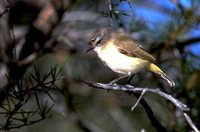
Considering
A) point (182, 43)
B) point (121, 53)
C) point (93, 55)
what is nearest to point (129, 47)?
point (121, 53)

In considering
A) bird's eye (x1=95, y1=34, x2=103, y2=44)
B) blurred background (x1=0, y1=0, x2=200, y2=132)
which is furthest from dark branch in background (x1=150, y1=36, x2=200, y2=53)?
bird's eye (x1=95, y1=34, x2=103, y2=44)

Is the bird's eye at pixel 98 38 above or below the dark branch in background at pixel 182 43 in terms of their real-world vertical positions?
above

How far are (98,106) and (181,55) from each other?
41.0 inches

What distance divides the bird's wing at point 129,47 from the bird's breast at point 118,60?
0.02 meters

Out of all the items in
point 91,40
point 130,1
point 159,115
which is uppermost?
point 130,1

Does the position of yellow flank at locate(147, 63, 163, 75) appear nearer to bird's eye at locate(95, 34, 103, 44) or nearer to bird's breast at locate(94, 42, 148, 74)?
bird's breast at locate(94, 42, 148, 74)

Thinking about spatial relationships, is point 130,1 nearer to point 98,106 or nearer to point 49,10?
point 49,10

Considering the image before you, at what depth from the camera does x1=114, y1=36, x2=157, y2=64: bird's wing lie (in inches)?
83.0

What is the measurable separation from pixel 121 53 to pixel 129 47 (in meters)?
0.05

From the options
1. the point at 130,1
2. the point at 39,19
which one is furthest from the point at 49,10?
the point at 130,1

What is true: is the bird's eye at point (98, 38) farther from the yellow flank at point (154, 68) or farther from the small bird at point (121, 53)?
the yellow flank at point (154, 68)

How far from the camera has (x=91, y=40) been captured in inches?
84.3

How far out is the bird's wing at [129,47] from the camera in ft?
6.92

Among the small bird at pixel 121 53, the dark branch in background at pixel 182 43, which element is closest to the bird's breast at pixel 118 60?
the small bird at pixel 121 53
